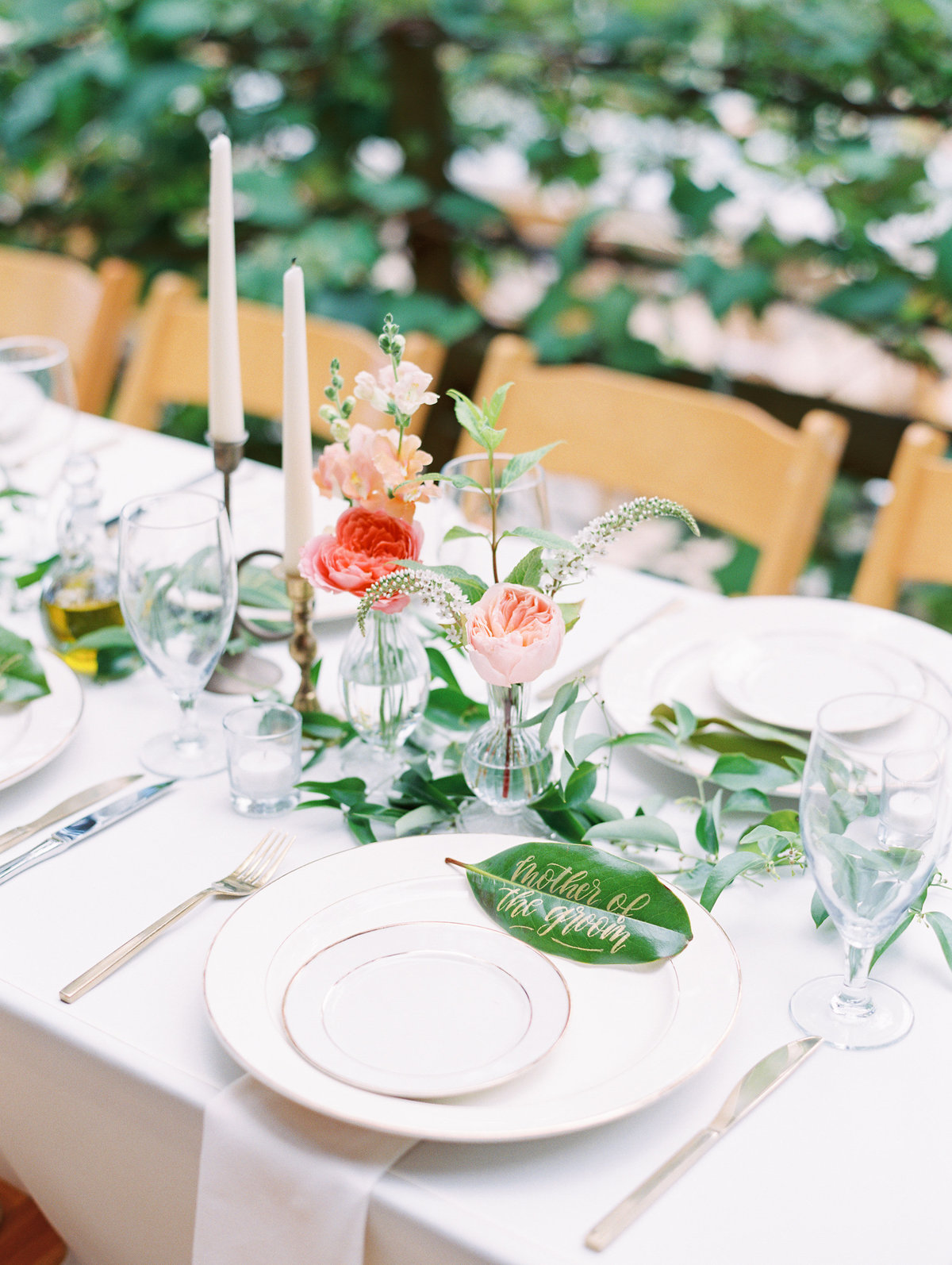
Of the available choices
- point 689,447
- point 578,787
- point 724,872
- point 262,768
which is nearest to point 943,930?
point 724,872

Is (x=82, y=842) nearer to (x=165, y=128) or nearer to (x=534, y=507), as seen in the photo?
(x=534, y=507)

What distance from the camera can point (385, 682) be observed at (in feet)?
3.01

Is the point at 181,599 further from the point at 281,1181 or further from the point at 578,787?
the point at 281,1181

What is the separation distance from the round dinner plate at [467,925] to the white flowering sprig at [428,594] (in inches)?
5.6

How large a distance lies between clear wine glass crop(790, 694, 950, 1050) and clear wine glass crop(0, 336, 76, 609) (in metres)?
0.80

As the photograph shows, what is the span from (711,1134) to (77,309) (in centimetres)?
184

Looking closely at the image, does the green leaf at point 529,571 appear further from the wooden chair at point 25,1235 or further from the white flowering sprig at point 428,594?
the wooden chair at point 25,1235

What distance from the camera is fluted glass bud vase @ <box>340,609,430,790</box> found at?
914mm

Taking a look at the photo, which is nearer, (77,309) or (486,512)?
(486,512)

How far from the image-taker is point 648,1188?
2.01 feet

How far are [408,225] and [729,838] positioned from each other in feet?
7.28

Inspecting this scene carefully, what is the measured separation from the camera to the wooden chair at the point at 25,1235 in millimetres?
941

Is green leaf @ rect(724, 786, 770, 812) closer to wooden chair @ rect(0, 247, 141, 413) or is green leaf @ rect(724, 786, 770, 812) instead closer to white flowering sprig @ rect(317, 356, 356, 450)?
white flowering sprig @ rect(317, 356, 356, 450)

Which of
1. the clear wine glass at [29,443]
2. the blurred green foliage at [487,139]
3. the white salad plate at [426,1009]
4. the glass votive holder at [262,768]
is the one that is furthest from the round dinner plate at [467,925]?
the blurred green foliage at [487,139]
